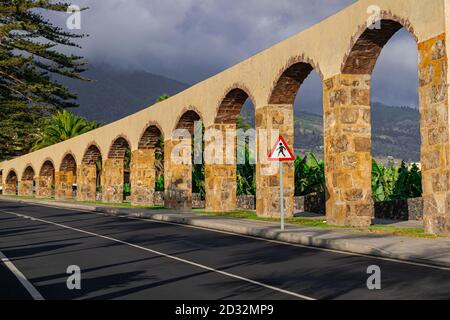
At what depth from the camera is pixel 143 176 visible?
38500 millimetres

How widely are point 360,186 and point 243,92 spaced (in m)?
8.92

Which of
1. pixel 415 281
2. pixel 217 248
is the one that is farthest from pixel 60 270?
pixel 415 281

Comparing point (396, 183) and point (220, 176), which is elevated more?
point (220, 176)

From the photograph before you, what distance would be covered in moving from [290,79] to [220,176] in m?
7.16

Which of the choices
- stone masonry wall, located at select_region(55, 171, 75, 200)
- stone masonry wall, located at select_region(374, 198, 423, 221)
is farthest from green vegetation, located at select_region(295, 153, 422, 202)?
stone masonry wall, located at select_region(55, 171, 75, 200)

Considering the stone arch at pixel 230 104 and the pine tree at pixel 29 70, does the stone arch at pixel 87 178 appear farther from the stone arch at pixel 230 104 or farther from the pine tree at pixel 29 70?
the stone arch at pixel 230 104

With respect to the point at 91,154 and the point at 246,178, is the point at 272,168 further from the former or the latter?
the point at 91,154

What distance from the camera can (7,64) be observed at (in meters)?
50.2

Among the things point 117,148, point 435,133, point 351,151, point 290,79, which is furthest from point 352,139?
point 117,148

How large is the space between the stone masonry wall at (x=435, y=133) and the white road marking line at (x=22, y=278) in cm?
916

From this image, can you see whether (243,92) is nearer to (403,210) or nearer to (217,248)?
(403,210)

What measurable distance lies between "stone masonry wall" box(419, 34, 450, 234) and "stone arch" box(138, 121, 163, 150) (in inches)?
848

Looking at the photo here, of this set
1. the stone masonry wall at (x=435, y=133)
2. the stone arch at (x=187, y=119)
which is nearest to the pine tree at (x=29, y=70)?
the stone arch at (x=187, y=119)

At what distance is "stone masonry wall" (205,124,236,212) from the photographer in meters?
28.6
